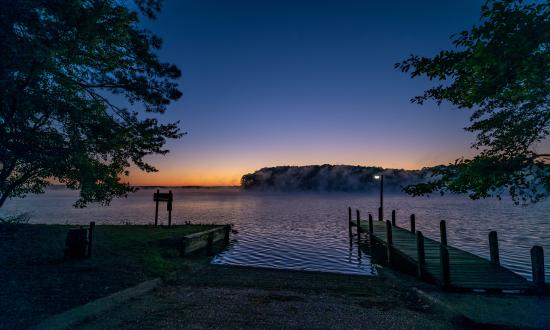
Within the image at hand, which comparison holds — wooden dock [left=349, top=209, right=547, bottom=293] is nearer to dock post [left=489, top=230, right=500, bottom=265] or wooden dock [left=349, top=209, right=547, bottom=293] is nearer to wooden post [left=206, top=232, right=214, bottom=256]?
dock post [left=489, top=230, right=500, bottom=265]

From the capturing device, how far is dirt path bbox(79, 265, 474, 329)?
219 inches

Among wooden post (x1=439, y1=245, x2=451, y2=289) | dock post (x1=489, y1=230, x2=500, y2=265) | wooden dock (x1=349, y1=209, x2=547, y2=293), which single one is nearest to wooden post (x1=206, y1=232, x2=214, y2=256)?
wooden dock (x1=349, y1=209, x2=547, y2=293)

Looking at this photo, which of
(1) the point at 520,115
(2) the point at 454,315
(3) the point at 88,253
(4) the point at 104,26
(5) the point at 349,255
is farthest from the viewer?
(5) the point at 349,255

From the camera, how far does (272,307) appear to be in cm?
657

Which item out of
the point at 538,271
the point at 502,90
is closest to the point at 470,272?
the point at 538,271

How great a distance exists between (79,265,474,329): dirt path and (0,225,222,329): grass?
99cm

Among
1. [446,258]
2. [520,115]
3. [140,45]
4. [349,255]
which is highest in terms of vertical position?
[140,45]

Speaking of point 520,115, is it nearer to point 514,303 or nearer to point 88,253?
point 514,303

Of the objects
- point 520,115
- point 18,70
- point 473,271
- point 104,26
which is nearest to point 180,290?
point 18,70

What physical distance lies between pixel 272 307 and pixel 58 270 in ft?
20.7

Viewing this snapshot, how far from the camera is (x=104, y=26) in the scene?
7.40 m

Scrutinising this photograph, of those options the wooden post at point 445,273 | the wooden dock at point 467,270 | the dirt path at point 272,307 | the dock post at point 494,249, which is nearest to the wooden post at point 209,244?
the dirt path at point 272,307

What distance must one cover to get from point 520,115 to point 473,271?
6.24 m

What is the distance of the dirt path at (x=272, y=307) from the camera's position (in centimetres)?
557
